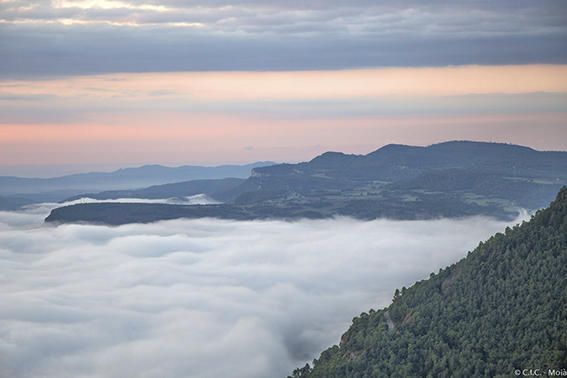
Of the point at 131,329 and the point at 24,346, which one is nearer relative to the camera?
the point at 24,346

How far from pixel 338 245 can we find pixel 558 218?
409 feet

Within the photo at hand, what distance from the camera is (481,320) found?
59.2m

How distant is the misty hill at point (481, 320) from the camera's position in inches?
2119

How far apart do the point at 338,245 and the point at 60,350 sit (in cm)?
9443

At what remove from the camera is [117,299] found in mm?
141875

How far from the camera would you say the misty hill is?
53.8 m

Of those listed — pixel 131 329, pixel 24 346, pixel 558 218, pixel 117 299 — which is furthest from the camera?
pixel 117 299

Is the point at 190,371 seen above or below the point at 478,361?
below

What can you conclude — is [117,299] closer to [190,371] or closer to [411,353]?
[190,371]

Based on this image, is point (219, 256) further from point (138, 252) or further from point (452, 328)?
point (452, 328)

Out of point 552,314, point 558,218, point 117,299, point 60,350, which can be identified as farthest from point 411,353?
point 117,299

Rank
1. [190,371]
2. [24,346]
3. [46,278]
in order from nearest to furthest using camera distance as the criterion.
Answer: [190,371]
[24,346]
[46,278]

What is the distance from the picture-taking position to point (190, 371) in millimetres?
94438

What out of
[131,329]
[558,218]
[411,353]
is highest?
[558,218]
